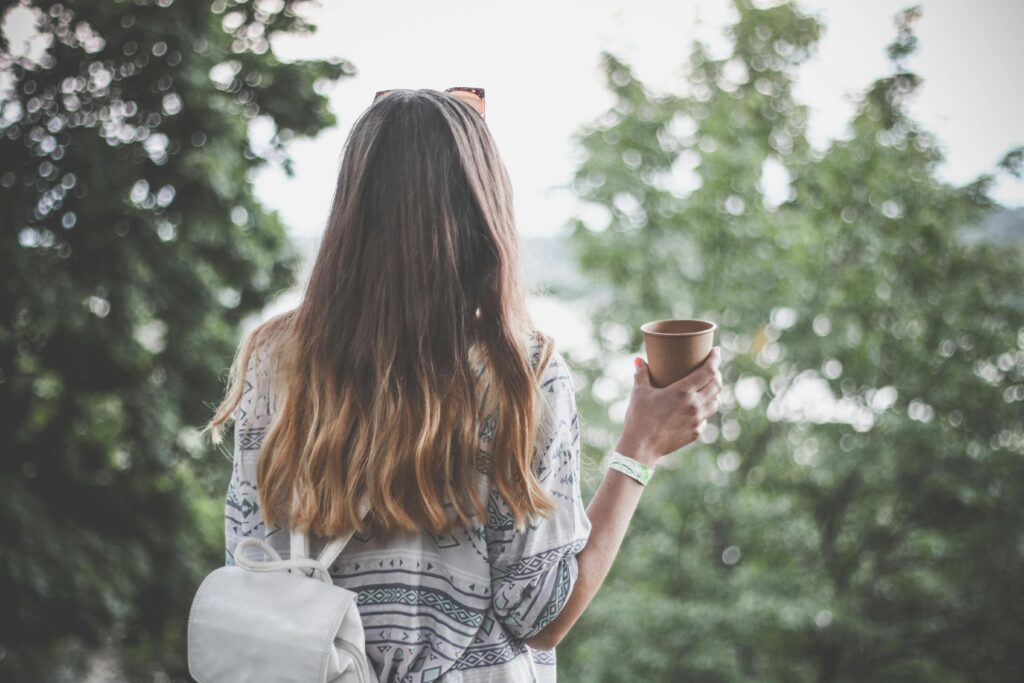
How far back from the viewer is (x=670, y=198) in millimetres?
6328

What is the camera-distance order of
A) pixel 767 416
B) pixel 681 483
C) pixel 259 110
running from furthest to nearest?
pixel 767 416, pixel 681 483, pixel 259 110

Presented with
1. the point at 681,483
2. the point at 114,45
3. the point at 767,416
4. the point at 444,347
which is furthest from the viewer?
the point at 767,416

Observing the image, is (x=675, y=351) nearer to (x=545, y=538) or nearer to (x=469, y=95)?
(x=545, y=538)

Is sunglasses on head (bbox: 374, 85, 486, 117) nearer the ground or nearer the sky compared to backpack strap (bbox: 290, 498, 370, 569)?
nearer the sky

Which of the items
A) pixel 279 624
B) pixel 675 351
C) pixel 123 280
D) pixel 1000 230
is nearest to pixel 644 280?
pixel 1000 230

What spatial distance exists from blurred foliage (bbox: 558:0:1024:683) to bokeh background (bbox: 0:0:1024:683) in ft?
0.07

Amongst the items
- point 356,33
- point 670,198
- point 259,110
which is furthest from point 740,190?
point 259,110

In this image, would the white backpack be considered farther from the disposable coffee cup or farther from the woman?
the disposable coffee cup

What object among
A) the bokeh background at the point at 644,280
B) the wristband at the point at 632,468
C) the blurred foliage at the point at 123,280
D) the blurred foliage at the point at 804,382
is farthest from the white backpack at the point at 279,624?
the blurred foliage at the point at 804,382

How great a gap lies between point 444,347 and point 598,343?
5332 millimetres

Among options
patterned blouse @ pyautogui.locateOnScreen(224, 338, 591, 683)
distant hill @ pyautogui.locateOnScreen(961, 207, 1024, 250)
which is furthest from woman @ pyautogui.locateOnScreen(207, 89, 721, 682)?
distant hill @ pyautogui.locateOnScreen(961, 207, 1024, 250)

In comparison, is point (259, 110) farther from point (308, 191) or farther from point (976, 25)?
point (976, 25)

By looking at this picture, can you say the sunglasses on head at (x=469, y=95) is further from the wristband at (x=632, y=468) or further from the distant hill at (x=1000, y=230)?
the distant hill at (x=1000, y=230)

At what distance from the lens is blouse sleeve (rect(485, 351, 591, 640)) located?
1.13m
